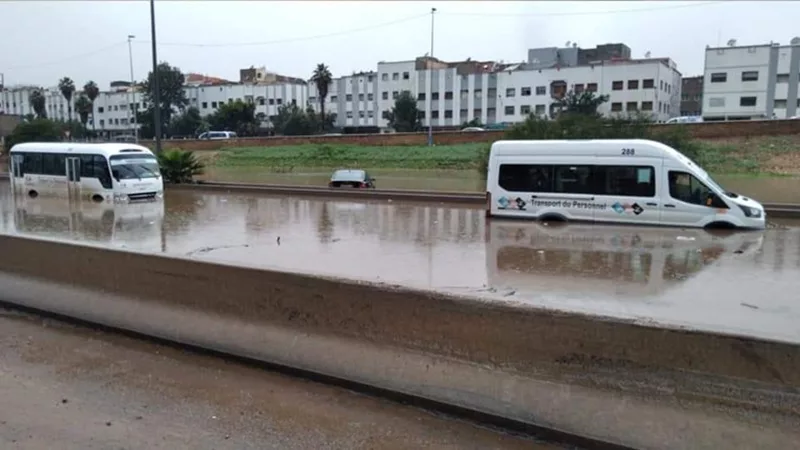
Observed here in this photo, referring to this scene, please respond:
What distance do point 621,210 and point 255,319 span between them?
40.4ft

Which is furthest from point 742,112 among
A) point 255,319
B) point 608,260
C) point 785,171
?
point 255,319

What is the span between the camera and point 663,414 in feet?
15.3

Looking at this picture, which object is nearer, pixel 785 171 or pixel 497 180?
pixel 497 180

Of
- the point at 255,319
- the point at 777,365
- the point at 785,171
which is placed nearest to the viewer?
the point at 777,365

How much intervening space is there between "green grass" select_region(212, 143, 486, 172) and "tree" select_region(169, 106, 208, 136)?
4523 cm

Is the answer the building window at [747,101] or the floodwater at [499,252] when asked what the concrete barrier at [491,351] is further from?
the building window at [747,101]

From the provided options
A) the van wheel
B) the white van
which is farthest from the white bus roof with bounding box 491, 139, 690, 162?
the van wheel

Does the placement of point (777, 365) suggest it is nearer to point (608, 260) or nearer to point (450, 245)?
point (608, 260)

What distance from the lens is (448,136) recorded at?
62656mm

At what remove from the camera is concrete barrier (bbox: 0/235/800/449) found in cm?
454

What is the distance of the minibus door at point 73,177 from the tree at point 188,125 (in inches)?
3382

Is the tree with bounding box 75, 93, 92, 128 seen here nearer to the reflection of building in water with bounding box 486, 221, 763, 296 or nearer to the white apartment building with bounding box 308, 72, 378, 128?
the white apartment building with bounding box 308, 72, 378, 128

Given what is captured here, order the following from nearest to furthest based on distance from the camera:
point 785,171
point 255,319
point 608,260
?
point 255,319, point 608,260, point 785,171

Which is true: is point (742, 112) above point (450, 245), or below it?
above
